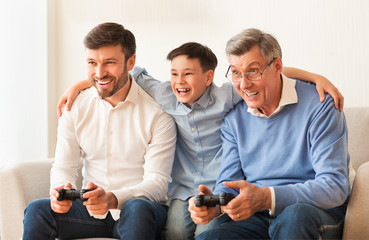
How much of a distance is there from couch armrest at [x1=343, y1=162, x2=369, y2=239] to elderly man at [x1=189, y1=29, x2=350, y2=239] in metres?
0.04

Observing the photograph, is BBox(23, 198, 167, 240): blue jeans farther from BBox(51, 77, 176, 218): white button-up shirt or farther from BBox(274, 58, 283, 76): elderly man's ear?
BBox(274, 58, 283, 76): elderly man's ear

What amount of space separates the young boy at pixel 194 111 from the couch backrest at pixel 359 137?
442 millimetres

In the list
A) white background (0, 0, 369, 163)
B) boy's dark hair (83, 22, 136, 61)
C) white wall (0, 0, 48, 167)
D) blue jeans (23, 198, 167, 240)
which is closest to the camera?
blue jeans (23, 198, 167, 240)

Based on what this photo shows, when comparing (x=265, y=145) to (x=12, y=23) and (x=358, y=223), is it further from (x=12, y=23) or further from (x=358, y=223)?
(x=12, y=23)

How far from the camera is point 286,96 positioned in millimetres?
1766

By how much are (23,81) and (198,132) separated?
1618mm

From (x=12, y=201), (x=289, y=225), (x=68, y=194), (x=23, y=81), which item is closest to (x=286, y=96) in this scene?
(x=289, y=225)

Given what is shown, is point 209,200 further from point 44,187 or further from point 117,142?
point 44,187

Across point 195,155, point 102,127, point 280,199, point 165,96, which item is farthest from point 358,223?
point 102,127

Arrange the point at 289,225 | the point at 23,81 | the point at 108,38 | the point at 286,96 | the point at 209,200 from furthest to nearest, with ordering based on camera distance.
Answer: the point at 23,81
the point at 108,38
the point at 286,96
the point at 209,200
the point at 289,225

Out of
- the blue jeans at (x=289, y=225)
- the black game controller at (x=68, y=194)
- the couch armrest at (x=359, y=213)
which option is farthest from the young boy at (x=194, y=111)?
the couch armrest at (x=359, y=213)

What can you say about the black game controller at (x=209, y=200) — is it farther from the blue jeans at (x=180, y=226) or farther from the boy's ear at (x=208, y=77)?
the boy's ear at (x=208, y=77)

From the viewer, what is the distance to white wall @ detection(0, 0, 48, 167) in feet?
9.86

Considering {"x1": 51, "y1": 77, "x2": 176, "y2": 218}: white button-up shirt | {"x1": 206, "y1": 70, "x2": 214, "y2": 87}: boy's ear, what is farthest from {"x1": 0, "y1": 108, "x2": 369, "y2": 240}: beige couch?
{"x1": 206, "y1": 70, "x2": 214, "y2": 87}: boy's ear
